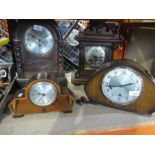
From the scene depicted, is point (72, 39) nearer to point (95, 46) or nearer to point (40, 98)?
point (95, 46)

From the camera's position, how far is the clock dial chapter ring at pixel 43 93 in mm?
665

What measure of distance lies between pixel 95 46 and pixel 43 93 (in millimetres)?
367

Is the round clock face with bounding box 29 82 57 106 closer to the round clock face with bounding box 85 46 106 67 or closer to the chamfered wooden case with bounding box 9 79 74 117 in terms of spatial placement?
the chamfered wooden case with bounding box 9 79 74 117

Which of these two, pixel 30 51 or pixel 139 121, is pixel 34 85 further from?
pixel 139 121

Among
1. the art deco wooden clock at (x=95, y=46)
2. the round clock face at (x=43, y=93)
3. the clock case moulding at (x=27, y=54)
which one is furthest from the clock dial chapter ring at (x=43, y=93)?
the art deco wooden clock at (x=95, y=46)

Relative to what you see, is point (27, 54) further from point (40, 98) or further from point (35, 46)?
point (40, 98)

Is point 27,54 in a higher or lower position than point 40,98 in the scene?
higher

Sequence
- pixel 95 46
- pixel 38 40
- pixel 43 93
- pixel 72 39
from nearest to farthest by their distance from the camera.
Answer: pixel 43 93 → pixel 38 40 → pixel 95 46 → pixel 72 39

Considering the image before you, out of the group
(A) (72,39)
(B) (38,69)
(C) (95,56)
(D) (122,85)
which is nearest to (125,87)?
(D) (122,85)

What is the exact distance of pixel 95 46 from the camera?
89cm

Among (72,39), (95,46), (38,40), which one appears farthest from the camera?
(72,39)

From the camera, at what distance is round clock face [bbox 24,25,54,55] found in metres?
0.76

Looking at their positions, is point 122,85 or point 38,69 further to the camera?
point 38,69
